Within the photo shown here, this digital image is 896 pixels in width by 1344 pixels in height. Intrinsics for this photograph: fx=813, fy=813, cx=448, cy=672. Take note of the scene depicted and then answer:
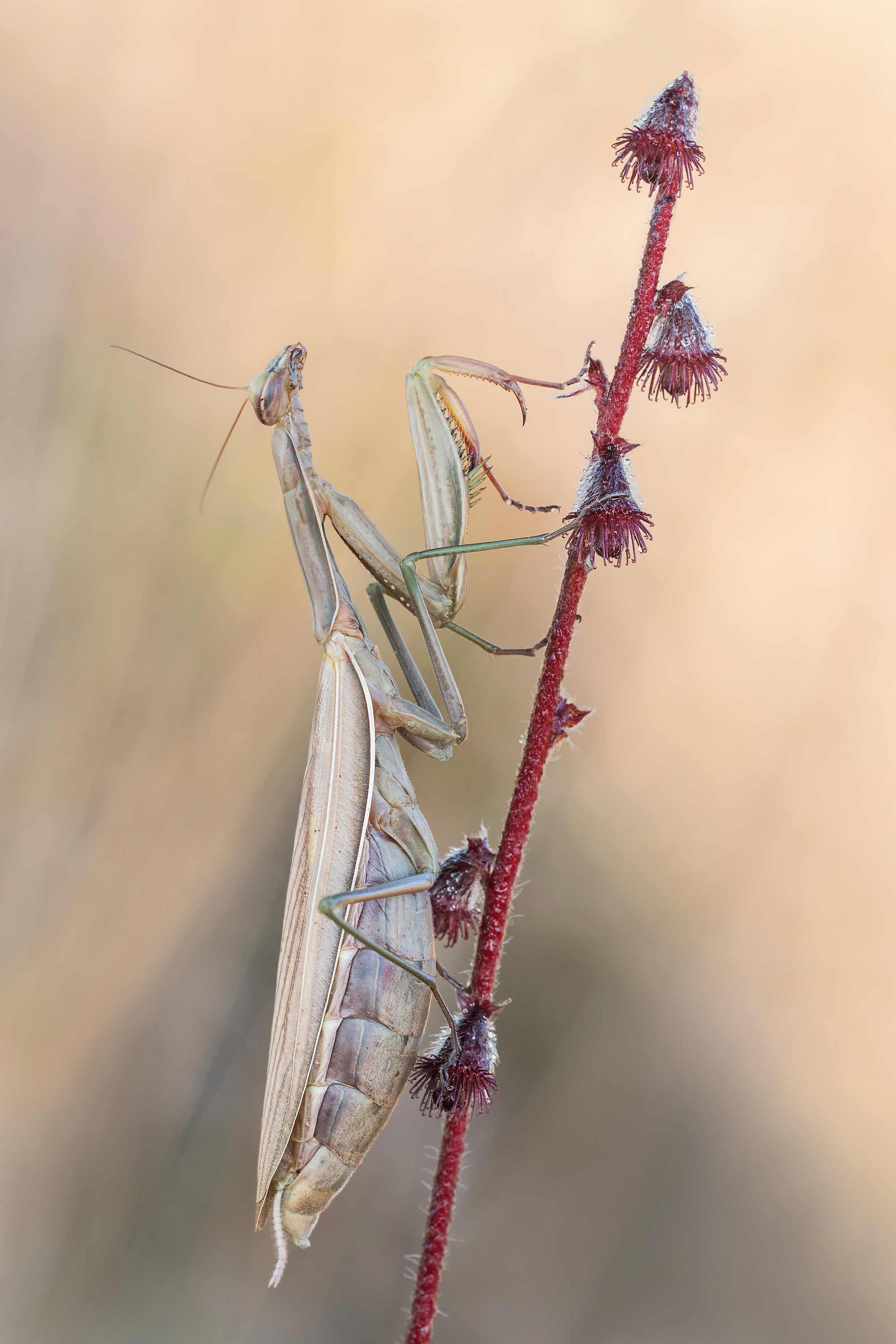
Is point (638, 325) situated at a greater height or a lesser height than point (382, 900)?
greater

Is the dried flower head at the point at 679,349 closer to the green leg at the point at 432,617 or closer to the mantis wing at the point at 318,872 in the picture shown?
the green leg at the point at 432,617

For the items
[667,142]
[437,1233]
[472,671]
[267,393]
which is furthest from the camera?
[472,671]

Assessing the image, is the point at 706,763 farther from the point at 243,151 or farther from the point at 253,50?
the point at 253,50

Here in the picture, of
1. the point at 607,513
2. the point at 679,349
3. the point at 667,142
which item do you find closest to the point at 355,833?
the point at 607,513

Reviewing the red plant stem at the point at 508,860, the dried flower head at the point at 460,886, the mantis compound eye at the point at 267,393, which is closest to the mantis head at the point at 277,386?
the mantis compound eye at the point at 267,393

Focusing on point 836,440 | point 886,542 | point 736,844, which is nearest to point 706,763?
point 736,844

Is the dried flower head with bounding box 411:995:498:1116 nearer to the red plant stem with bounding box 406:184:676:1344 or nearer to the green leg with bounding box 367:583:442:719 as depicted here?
the red plant stem with bounding box 406:184:676:1344

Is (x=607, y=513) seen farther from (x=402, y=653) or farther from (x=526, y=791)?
(x=402, y=653)
